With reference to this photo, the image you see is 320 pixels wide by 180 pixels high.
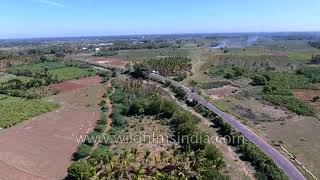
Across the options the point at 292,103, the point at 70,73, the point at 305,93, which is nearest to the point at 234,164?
the point at 292,103

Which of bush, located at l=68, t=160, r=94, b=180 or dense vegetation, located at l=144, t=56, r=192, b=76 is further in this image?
dense vegetation, located at l=144, t=56, r=192, b=76

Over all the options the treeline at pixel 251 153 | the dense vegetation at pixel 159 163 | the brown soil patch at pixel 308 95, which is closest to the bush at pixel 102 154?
the dense vegetation at pixel 159 163

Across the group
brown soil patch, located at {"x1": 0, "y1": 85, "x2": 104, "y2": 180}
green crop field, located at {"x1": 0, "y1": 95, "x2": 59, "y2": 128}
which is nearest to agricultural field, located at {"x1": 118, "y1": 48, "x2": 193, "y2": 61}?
green crop field, located at {"x1": 0, "y1": 95, "x2": 59, "y2": 128}

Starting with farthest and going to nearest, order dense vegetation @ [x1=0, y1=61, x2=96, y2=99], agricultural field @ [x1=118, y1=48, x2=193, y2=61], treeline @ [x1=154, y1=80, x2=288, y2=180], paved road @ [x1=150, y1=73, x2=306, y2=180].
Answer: agricultural field @ [x1=118, y1=48, x2=193, y2=61] → dense vegetation @ [x1=0, y1=61, x2=96, y2=99] → paved road @ [x1=150, y1=73, x2=306, y2=180] → treeline @ [x1=154, y1=80, x2=288, y2=180]

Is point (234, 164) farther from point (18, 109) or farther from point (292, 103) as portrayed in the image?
point (18, 109)

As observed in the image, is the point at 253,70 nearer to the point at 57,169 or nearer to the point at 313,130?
the point at 313,130

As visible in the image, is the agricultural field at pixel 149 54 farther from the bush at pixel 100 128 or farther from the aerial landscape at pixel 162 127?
the bush at pixel 100 128

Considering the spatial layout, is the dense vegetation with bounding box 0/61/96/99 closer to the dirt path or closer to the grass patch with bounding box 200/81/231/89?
the grass patch with bounding box 200/81/231/89
